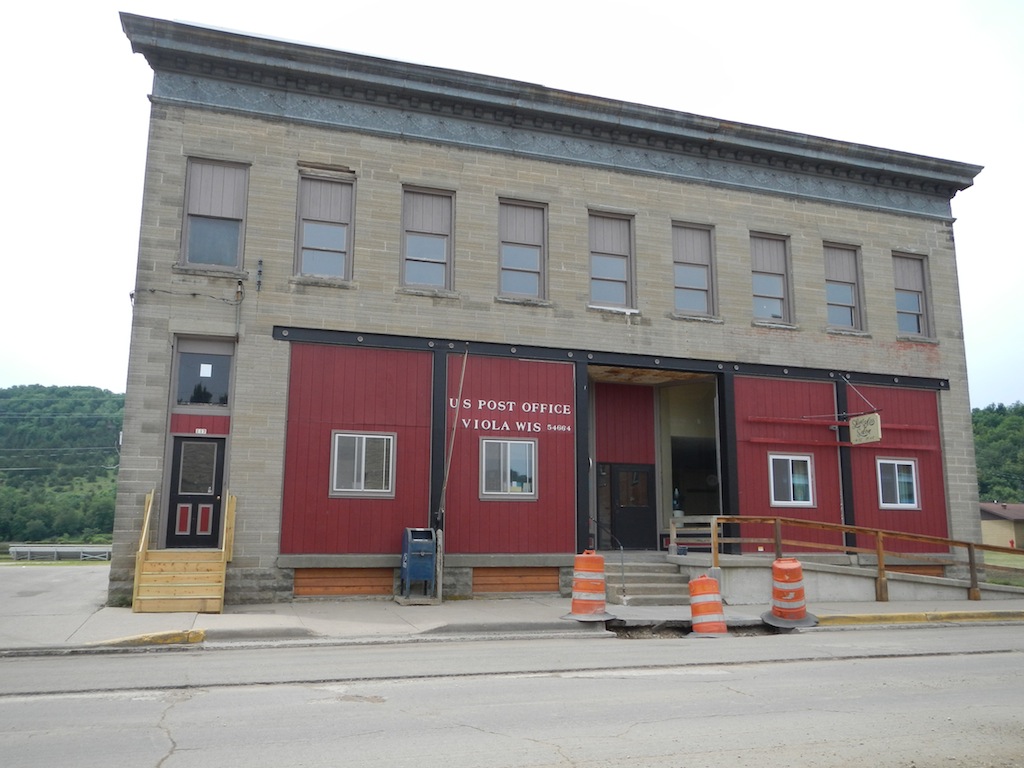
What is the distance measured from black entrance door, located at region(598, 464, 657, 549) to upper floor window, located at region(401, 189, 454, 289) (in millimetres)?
5820

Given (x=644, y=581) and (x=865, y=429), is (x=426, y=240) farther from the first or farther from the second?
(x=865, y=429)

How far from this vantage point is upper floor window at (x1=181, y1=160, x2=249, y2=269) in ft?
52.4

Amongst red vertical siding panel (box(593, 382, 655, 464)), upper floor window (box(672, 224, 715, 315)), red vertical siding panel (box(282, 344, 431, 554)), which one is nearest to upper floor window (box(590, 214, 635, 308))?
upper floor window (box(672, 224, 715, 315))

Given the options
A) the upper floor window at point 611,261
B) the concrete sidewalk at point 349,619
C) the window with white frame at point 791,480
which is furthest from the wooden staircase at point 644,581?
the upper floor window at point 611,261

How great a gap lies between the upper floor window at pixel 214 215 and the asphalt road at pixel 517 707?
778cm

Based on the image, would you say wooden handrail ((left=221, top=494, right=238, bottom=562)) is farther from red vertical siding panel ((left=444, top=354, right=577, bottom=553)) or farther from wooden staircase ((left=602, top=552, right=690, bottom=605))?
wooden staircase ((left=602, top=552, right=690, bottom=605))

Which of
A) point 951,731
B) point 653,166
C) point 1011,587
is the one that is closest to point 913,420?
point 1011,587

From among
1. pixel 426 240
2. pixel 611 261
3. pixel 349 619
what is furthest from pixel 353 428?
pixel 611 261

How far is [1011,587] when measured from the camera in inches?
740

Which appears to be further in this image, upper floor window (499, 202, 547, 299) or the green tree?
the green tree

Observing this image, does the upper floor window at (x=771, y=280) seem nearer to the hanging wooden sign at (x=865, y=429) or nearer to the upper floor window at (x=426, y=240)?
the hanging wooden sign at (x=865, y=429)

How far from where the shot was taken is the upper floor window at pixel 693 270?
1922cm

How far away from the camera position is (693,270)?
19391 mm

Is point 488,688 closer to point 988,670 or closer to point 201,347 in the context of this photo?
point 988,670
